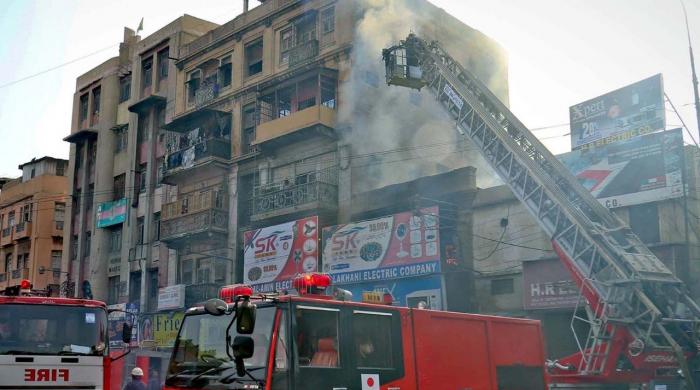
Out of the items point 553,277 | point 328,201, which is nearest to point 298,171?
point 328,201

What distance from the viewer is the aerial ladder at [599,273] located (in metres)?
11.8

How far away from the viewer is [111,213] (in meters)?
40.9

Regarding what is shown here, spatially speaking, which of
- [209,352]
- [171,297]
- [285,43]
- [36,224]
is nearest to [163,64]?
[285,43]

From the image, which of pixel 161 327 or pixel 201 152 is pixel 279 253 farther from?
pixel 161 327

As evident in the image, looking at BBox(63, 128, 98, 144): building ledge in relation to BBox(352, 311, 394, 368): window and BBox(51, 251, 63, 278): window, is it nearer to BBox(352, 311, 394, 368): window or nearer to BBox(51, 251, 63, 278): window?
BBox(51, 251, 63, 278): window

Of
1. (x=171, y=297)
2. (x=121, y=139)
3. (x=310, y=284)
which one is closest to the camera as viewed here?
(x=310, y=284)

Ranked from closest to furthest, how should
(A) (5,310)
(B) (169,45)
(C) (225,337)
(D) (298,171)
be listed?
1. (C) (225,337)
2. (A) (5,310)
3. (D) (298,171)
4. (B) (169,45)

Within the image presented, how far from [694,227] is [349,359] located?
14503mm

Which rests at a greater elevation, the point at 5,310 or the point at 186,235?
the point at 186,235

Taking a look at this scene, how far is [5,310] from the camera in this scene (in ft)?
34.9

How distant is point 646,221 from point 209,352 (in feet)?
49.9

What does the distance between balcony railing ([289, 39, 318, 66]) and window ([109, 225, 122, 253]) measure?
16644 mm

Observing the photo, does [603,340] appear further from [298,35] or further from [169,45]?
[169,45]

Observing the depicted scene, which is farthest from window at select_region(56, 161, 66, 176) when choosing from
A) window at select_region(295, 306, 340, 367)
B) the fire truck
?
window at select_region(295, 306, 340, 367)
